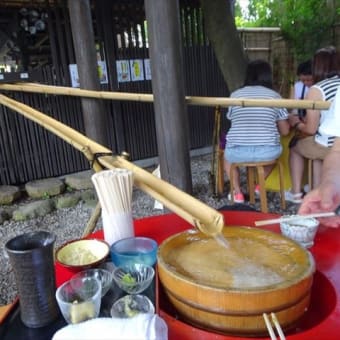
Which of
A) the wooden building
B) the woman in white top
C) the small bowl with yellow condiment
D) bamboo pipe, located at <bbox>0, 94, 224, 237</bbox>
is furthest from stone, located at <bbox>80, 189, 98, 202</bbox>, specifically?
the woman in white top

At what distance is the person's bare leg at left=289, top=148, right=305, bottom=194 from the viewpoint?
14.1 feet

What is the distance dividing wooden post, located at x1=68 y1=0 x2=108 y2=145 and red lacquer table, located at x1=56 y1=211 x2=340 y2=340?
262 cm

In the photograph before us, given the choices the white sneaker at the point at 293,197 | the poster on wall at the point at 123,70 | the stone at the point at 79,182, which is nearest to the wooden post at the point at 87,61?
the stone at the point at 79,182

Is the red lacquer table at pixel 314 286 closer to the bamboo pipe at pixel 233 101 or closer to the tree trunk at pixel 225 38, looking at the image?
the bamboo pipe at pixel 233 101

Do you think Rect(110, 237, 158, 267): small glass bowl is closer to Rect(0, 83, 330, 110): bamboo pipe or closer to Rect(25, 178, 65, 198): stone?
Rect(0, 83, 330, 110): bamboo pipe

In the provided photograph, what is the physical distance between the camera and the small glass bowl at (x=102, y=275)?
3.89 feet

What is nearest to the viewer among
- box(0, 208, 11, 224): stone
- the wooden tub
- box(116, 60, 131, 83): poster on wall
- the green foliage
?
the wooden tub

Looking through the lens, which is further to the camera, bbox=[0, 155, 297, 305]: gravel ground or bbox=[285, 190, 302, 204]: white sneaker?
bbox=[285, 190, 302, 204]: white sneaker

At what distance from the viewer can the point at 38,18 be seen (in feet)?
16.6

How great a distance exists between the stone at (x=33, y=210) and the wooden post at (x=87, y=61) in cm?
109

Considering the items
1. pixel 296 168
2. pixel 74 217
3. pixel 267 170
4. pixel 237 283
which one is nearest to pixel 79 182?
pixel 74 217

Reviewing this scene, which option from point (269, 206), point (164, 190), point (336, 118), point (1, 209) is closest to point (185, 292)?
point (164, 190)

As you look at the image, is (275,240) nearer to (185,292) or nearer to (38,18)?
(185,292)

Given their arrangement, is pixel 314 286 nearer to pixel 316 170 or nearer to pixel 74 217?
pixel 316 170
